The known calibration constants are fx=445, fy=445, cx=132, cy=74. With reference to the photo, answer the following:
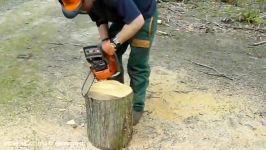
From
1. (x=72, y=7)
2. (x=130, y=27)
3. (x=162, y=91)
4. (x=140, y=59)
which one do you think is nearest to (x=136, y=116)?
(x=140, y=59)

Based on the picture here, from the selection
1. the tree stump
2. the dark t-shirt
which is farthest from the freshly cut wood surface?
the dark t-shirt

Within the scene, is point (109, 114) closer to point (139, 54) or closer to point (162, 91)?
point (139, 54)

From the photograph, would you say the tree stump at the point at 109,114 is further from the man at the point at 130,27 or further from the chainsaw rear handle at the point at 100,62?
the man at the point at 130,27

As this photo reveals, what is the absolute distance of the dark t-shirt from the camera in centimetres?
276

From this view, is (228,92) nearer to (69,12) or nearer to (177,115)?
(177,115)

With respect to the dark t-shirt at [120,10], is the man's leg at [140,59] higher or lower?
lower

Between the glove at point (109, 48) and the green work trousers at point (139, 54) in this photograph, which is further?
the green work trousers at point (139, 54)

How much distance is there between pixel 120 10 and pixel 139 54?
1.62ft

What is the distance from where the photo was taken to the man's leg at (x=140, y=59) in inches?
123

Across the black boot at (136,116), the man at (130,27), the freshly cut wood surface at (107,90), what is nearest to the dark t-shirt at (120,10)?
the man at (130,27)

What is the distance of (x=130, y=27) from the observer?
9.17 ft

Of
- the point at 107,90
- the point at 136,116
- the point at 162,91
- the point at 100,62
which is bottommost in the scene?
the point at 162,91

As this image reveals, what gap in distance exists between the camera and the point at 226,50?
16.1 ft

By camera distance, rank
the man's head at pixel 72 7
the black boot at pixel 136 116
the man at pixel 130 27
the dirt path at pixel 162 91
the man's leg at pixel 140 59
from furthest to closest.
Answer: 1. the black boot at pixel 136 116
2. the dirt path at pixel 162 91
3. the man's leg at pixel 140 59
4. the man at pixel 130 27
5. the man's head at pixel 72 7
